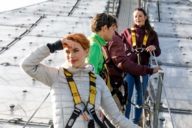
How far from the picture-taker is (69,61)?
2.79 meters

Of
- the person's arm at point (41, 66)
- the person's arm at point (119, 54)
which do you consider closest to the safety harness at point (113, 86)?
the person's arm at point (119, 54)

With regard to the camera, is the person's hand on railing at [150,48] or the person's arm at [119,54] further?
the person's hand on railing at [150,48]

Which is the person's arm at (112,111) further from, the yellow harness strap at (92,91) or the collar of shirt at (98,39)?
the collar of shirt at (98,39)

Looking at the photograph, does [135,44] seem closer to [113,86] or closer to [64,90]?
[113,86]

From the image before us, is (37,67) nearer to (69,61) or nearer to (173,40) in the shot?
(69,61)

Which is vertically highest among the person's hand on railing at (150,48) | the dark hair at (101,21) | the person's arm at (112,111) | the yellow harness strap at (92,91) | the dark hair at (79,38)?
the dark hair at (101,21)

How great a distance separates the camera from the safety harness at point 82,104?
2686mm

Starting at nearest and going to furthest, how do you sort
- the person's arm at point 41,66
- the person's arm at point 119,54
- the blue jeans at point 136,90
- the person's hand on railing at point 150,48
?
the person's arm at point 41,66, the person's arm at point 119,54, the person's hand on railing at point 150,48, the blue jeans at point 136,90

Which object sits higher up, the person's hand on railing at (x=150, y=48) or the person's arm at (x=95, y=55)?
the person's arm at (x=95, y=55)

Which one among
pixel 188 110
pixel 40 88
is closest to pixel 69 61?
pixel 188 110

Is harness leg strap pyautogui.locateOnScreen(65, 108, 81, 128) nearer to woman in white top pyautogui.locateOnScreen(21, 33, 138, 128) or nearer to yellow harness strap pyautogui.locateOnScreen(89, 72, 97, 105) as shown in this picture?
woman in white top pyautogui.locateOnScreen(21, 33, 138, 128)

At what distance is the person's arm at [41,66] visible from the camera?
2805 millimetres

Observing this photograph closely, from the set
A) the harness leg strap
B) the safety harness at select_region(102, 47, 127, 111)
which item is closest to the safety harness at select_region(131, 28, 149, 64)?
the safety harness at select_region(102, 47, 127, 111)

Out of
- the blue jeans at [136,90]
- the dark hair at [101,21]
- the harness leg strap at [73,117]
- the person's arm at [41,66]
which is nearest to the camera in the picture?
the harness leg strap at [73,117]
